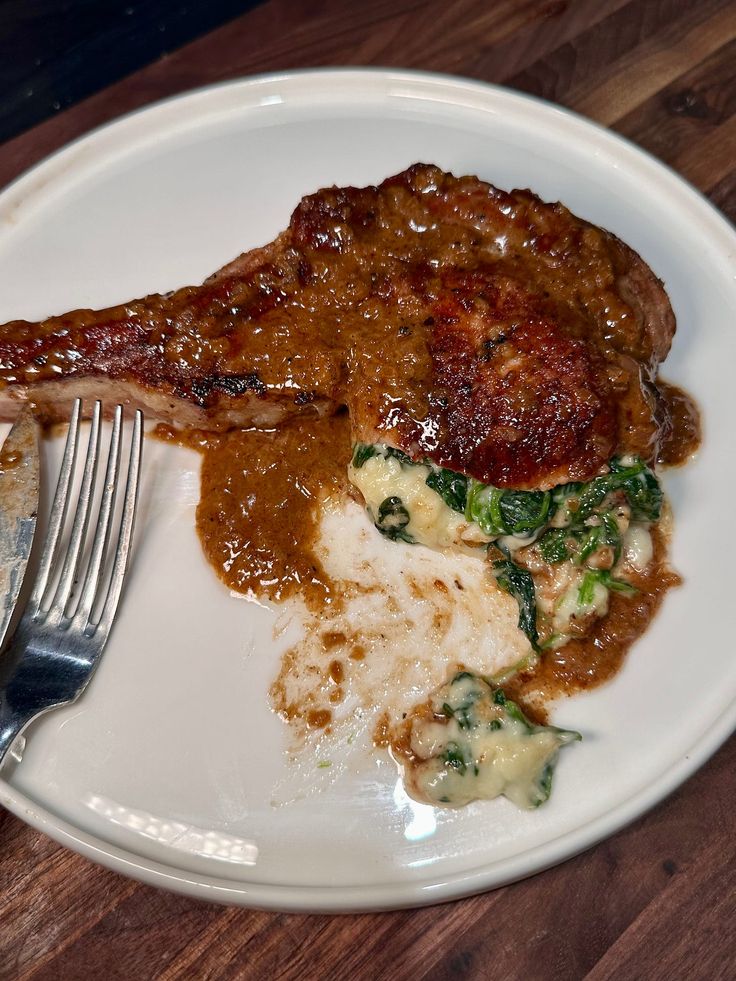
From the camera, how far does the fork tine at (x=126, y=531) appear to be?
2.79 meters

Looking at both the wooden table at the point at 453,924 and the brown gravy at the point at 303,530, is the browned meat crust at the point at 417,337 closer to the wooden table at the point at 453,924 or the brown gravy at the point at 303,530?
the brown gravy at the point at 303,530

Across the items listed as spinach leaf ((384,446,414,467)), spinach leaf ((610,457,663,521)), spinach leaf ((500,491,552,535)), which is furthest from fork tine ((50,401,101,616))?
spinach leaf ((610,457,663,521))

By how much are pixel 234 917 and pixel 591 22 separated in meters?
4.40

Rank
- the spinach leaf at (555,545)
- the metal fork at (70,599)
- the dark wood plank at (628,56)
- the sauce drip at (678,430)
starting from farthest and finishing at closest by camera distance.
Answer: the dark wood plank at (628,56) → the sauce drip at (678,430) → the spinach leaf at (555,545) → the metal fork at (70,599)

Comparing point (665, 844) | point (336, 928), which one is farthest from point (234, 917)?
point (665, 844)

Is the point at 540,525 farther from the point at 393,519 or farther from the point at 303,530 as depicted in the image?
the point at 303,530

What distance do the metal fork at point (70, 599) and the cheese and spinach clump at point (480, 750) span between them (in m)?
1.17

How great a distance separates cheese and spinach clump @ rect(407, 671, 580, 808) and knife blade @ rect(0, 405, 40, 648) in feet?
4.82

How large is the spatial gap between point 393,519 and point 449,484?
0.24 meters

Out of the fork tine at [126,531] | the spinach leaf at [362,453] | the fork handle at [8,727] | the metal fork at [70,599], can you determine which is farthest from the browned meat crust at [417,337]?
the fork handle at [8,727]

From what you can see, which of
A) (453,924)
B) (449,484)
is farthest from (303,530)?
(453,924)

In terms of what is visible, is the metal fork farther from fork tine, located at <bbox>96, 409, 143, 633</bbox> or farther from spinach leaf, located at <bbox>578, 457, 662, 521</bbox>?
spinach leaf, located at <bbox>578, 457, 662, 521</bbox>

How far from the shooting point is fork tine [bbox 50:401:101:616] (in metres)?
2.78

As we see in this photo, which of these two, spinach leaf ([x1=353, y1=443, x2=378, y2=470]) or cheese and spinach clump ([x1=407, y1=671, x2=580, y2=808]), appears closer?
cheese and spinach clump ([x1=407, y1=671, x2=580, y2=808])
